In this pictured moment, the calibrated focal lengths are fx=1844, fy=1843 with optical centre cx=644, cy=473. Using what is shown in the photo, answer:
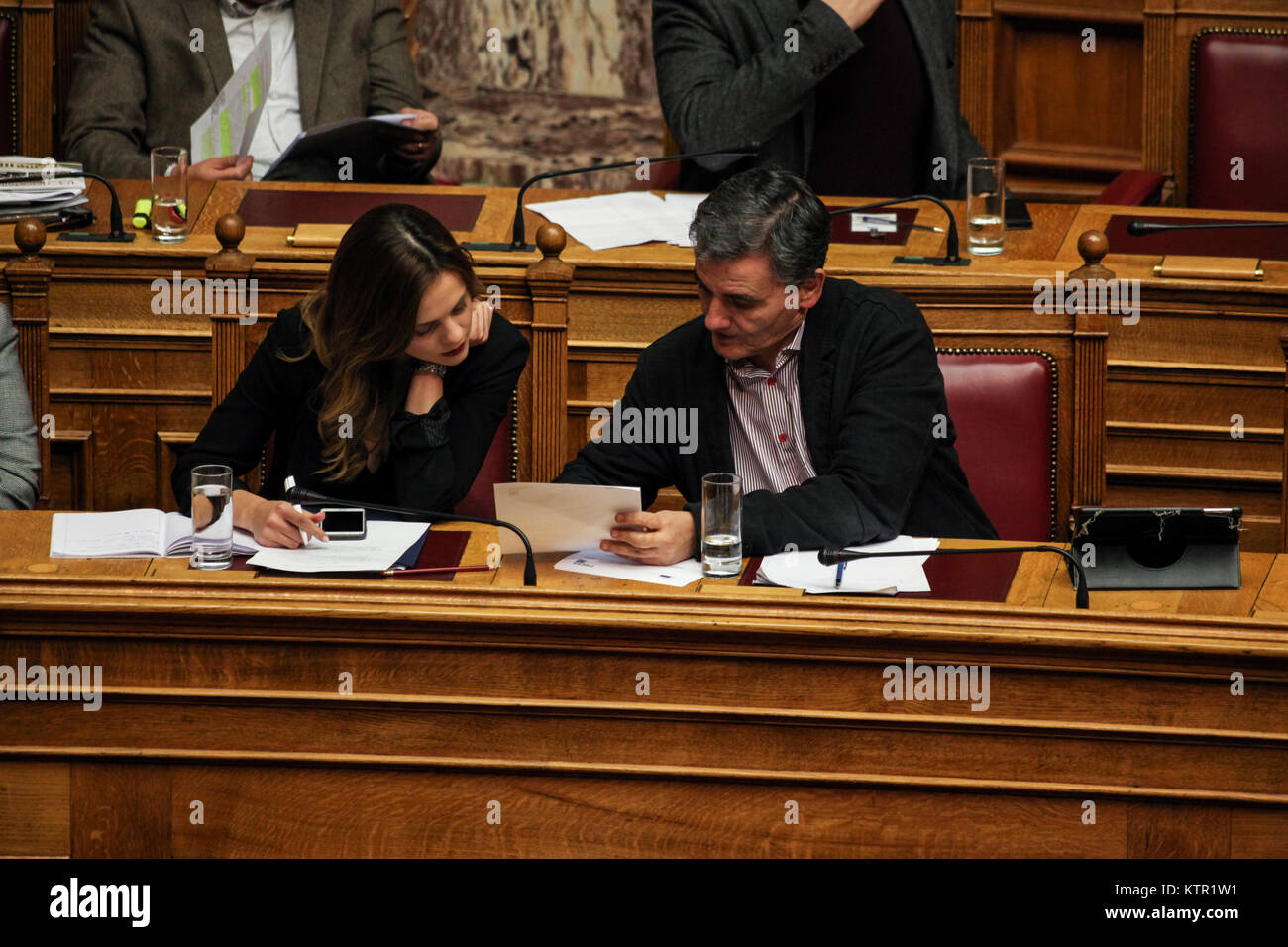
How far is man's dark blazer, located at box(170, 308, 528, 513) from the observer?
2.74 metres

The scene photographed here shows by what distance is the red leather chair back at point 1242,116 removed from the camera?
4137mm

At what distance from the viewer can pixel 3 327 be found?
284 cm

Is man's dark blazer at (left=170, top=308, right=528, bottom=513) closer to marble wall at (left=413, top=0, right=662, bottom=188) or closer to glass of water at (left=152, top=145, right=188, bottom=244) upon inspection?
glass of water at (left=152, top=145, right=188, bottom=244)

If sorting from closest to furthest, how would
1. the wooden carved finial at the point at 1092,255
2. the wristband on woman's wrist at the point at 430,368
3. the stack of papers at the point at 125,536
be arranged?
the stack of papers at the point at 125,536
the wristband on woman's wrist at the point at 430,368
the wooden carved finial at the point at 1092,255

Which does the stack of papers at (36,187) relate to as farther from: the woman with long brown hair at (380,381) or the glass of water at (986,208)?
the glass of water at (986,208)

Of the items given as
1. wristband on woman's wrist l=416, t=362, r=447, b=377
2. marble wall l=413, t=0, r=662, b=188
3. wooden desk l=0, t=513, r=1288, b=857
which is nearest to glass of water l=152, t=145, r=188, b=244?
wristband on woman's wrist l=416, t=362, r=447, b=377

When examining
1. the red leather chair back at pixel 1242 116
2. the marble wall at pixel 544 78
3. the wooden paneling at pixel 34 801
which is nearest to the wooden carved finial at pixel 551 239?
the wooden paneling at pixel 34 801

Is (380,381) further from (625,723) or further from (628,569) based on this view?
(625,723)

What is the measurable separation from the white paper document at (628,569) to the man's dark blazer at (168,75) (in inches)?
79.4

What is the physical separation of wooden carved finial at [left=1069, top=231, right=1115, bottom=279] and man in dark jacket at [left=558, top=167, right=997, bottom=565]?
477 mm

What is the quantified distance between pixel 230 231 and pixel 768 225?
3.45 ft

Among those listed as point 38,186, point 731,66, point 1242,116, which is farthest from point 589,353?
point 1242,116

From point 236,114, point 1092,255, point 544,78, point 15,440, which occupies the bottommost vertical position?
point 15,440

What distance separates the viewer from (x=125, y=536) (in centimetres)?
229
